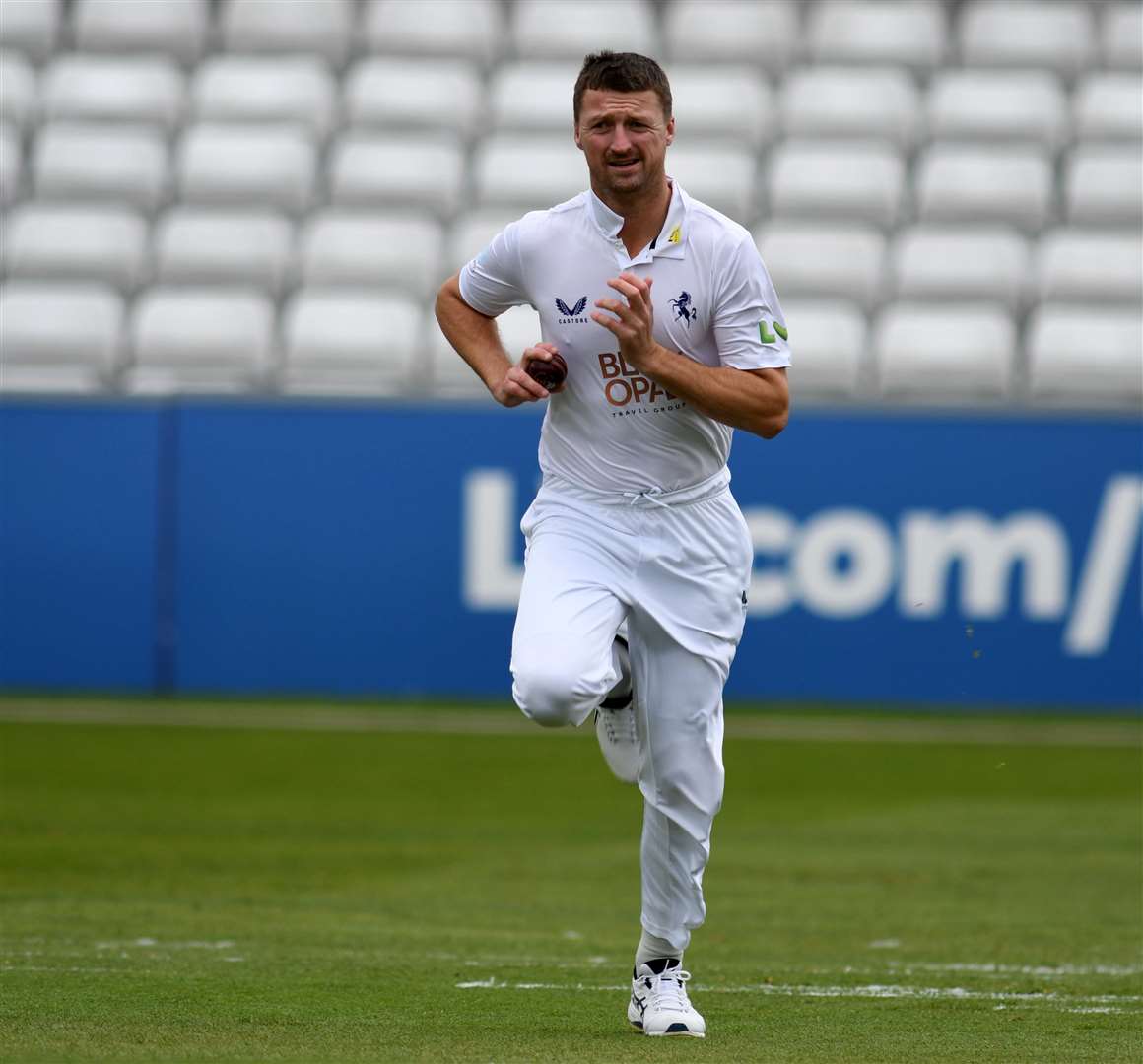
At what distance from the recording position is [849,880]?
334 inches

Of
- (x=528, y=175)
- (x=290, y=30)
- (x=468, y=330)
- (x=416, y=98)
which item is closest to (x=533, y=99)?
(x=416, y=98)

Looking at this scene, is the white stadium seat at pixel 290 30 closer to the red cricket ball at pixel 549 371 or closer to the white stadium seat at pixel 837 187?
the white stadium seat at pixel 837 187

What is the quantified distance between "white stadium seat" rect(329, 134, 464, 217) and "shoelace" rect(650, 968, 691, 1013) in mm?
12000

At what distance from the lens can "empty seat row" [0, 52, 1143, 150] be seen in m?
17.1

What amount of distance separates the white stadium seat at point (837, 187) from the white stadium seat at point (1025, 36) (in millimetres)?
2034

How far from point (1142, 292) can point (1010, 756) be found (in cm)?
475

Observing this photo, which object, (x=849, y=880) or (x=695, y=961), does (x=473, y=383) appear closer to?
(x=849, y=880)

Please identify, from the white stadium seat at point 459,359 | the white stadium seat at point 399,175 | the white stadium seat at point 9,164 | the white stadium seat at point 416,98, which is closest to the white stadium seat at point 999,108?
the white stadium seat at point 416,98

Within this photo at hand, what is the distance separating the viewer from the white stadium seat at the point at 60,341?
1529 cm

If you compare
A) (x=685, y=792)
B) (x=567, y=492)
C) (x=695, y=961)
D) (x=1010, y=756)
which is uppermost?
(x=567, y=492)

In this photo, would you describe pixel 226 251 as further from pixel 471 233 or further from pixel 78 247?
pixel 471 233

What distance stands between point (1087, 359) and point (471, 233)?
458cm

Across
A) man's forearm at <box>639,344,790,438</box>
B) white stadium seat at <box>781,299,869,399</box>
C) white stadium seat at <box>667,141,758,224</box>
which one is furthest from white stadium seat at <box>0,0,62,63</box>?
man's forearm at <box>639,344,790,438</box>

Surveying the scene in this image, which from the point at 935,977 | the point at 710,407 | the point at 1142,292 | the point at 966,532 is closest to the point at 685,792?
the point at 710,407
